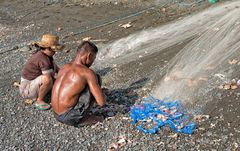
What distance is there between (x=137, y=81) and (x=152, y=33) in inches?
94.3

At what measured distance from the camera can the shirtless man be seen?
6.11 meters

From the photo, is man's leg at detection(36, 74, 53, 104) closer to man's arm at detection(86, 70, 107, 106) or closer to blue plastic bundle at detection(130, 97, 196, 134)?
man's arm at detection(86, 70, 107, 106)

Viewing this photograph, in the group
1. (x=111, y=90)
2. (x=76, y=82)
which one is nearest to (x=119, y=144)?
(x=76, y=82)

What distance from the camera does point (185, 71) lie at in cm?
766

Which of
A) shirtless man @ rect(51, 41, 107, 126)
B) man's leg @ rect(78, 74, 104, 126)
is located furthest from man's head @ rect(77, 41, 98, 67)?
man's leg @ rect(78, 74, 104, 126)

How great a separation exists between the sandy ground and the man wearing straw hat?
272 millimetres

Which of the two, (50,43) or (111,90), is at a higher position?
(50,43)

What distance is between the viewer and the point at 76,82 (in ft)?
20.0

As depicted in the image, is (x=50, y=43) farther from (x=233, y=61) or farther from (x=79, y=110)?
(x=233, y=61)

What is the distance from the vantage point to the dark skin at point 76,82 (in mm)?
6102

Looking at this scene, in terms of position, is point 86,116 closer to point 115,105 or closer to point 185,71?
point 115,105

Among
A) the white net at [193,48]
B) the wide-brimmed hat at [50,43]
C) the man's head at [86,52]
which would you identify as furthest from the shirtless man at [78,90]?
the white net at [193,48]

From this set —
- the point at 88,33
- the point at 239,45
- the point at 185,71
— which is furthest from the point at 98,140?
the point at 88,33

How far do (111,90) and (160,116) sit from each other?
58.8 inches
